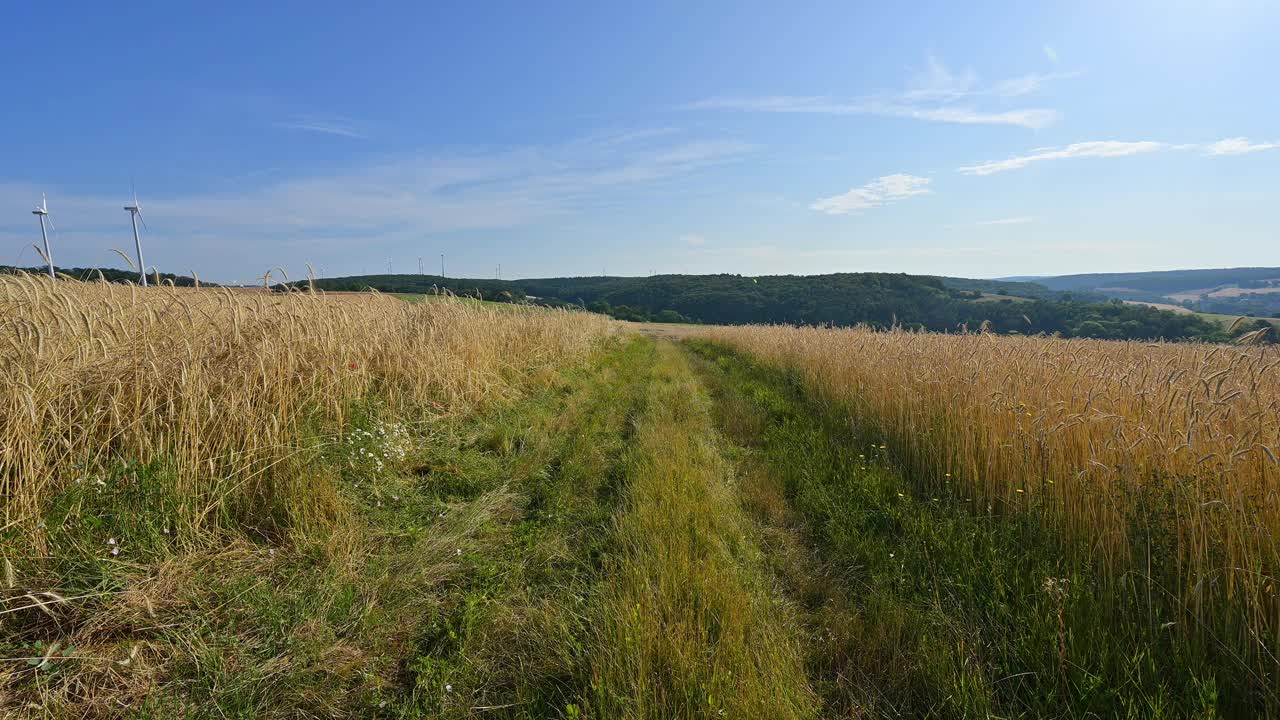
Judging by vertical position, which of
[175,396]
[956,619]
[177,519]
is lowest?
[956,619]

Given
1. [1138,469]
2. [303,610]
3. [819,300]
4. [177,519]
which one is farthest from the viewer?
[819,300]

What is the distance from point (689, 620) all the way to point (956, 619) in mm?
1500

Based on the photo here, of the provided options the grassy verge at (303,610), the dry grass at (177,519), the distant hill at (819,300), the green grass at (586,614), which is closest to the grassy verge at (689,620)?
the green grass at (586,614)

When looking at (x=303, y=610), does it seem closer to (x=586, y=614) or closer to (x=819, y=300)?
(x=586, y=614)

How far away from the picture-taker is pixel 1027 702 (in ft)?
7.10

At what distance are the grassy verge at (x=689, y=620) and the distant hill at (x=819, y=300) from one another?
27.4 meters

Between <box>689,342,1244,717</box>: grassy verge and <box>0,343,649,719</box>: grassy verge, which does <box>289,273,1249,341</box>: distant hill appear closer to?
<box>689,342,1244,717</box>: grassy verge

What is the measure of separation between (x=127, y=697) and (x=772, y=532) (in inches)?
144

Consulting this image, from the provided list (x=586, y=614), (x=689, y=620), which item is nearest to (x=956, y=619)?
(x=689, y=620)

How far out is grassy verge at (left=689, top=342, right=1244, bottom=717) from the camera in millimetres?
2066

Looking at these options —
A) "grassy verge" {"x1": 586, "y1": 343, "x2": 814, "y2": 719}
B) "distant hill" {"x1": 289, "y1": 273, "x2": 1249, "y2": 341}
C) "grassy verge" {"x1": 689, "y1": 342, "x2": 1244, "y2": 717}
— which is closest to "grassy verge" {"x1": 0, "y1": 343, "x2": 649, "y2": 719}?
"grassy verge" {"x1": 586, "y1": 343, "x2": 814, "y2": 719}

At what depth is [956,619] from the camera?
266cm

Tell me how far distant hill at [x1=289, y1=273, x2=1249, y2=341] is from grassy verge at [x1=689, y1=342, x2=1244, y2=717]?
1032 inches

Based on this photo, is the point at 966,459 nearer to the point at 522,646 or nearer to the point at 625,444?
the point at 625,444
